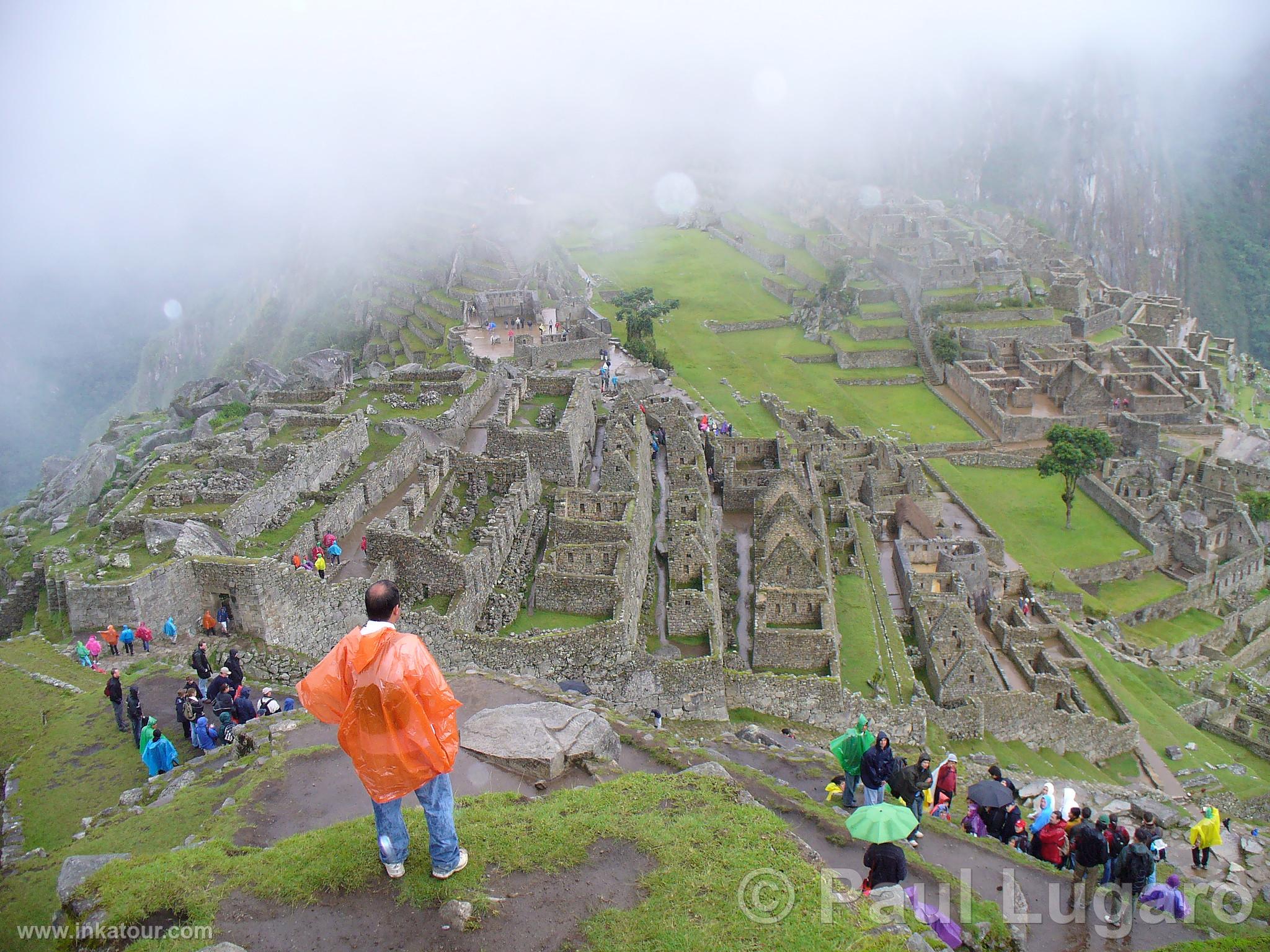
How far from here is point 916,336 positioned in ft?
253

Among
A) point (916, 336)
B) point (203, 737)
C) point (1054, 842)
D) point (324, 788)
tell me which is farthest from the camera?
point (916, 336)

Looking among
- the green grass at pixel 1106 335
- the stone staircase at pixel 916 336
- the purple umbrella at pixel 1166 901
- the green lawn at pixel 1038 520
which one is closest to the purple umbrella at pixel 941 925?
the purple umbrella at pixel 1166 901

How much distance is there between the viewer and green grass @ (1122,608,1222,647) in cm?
4238

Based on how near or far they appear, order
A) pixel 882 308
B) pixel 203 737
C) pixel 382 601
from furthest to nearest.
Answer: pixel 882 308 < pixel 203 737 < pixel 382 601

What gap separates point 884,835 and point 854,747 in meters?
3.56

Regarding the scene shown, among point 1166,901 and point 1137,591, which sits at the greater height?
point 1166,901

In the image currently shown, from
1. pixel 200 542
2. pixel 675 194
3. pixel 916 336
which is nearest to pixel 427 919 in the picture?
pixel 200 542

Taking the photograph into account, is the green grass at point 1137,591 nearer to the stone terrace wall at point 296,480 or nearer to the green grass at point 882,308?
the stone terrace wall at point 296,480

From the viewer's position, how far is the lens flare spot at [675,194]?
431 ft

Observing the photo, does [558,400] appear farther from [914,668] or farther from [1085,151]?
[1085,151]

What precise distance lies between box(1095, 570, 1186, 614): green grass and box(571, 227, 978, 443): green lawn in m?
17.0

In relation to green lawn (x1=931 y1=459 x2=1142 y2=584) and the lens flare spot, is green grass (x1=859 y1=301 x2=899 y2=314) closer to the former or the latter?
green lawn (x1=931 y1=459 x2=1142 y2=584)

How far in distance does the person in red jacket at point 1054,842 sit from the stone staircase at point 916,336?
194 feet

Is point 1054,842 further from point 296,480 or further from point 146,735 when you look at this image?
point 296,480
